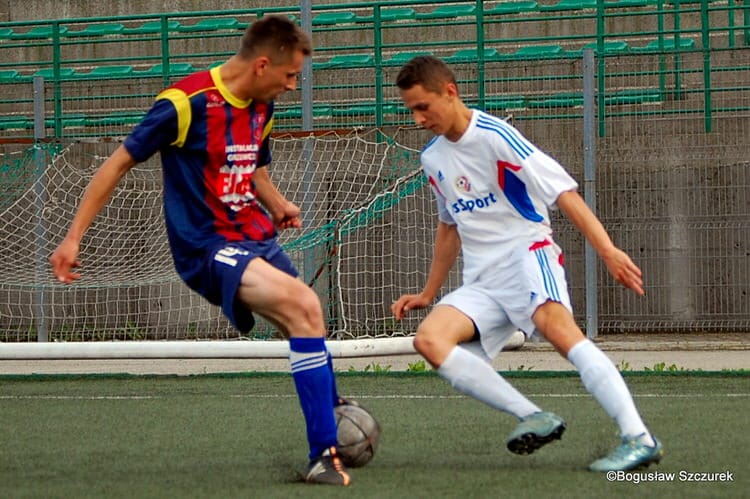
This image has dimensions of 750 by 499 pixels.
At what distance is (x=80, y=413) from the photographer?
7398mm

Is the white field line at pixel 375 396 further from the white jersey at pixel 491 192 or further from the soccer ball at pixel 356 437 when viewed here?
the white jersey at pixel 491 192

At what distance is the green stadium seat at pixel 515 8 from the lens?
1467 centimetres

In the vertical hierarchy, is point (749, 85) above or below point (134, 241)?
above

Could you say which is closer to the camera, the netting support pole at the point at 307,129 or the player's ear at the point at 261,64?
the player's ear at the point at 261,64

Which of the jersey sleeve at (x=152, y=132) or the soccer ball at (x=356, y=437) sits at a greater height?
the jersey sleeve at (x=152, y=132)

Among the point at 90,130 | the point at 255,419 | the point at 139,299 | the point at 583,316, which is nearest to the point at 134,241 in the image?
the point at 139,299

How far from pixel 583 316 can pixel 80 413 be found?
220 inches

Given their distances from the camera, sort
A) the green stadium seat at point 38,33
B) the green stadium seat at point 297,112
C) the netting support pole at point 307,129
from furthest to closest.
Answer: the green stadium seat at point 38,33
the green stadium seat at point 297,112
the netting support pole at point 307,129

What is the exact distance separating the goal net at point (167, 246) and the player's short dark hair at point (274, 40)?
223 inches

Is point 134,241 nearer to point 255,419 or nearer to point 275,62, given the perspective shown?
point 255,419

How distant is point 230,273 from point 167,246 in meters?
6.66

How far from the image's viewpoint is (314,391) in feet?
16.2

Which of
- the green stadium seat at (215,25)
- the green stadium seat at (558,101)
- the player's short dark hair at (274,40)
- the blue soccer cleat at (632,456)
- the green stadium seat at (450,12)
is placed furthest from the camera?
the green stadium seat at (215,25)

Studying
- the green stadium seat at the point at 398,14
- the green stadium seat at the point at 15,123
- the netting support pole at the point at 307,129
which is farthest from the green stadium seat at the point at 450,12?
the green stadium seat at the point at 15,123
